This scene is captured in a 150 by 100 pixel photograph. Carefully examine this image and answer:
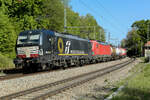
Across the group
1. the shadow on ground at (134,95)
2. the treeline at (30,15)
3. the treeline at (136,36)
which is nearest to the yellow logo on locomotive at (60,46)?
the shadow on ground at (134,95)

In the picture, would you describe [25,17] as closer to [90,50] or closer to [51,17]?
[51,17]

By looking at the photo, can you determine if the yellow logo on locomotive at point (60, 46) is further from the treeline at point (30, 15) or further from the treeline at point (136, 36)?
the treeline at point (136, 36)

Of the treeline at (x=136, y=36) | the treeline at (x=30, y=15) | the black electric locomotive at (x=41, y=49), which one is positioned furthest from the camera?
the treeline at (x=136, y=36)

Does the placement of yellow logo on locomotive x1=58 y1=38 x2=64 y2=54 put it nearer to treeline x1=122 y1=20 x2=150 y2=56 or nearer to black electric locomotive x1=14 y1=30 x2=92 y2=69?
black electric locomotive x1=14 y1=30 x2=92 y2=69

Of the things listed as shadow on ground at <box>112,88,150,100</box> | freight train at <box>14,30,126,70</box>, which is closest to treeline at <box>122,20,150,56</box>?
freight train at <box>14,30,126,70</box>

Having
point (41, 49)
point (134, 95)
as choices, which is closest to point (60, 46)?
point (41, 49)

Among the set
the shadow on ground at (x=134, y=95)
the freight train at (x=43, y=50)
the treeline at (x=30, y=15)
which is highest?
the treeline at (x=30, y=15)

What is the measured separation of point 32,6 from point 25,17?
2.99 m

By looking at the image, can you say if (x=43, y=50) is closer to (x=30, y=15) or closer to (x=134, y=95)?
(x=134, y=95)

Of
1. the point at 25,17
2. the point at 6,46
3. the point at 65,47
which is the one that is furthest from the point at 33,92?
the point at 25,17

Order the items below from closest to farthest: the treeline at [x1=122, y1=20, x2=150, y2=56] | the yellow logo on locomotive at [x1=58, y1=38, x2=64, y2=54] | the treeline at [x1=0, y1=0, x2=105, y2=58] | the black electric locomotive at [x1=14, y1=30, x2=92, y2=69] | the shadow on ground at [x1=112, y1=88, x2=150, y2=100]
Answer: the shadow on ground at [x1=112, y1=88, x2=150, y2=100]
the black electric locomotive at [x1=14, y1=30, x2=92, y2=69]
the yellow logo on locomotive at [x1=58, y1=38, x2=64, y2=54]
the treeline at [x1=0, y1=0, x2=105, y2=58]
the treeline at [x1=122, y1=20, x2=150, y2=56]

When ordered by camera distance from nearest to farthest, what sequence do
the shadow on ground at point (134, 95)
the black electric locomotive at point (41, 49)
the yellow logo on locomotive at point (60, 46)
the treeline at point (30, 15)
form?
the shadow on ground at point (134, 95) < the black electric locomotive at point (41, 49) < the yellow logo on locomotive at point (60, 46) < the treeline at point (30, 15)

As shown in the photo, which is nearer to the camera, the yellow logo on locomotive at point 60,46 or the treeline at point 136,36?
the yellow logo on locomotive at point 60,46

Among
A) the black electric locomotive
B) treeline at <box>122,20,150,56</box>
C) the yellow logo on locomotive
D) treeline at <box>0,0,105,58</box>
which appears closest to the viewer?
the black electric locomotive
